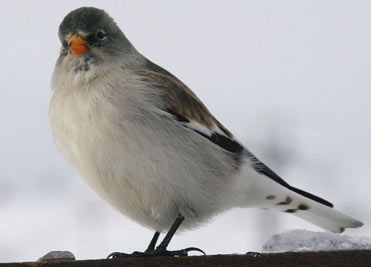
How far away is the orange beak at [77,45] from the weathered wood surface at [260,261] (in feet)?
4.73

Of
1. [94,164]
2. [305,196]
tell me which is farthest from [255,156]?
[94,164]

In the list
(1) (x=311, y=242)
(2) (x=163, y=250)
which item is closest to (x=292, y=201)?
(2) (x=163, y=250)

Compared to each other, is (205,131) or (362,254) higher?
(205,131)

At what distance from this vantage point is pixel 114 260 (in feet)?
7.36

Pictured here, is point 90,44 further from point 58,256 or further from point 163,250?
point 58,256

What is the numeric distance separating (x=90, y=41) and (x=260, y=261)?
1736 millimetres

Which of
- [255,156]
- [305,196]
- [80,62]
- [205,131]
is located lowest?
[305,196]

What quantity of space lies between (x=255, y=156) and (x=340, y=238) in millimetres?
1217

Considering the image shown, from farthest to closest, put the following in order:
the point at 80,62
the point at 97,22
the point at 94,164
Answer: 1. the point at 97,22
2. the point at 80,62
3. the point at 94,164

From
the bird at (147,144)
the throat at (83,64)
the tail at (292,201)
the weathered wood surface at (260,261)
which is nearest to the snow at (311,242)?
the weathered wood surface at (260,261)

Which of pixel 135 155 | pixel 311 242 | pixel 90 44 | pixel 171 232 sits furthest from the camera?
pixel 90 44

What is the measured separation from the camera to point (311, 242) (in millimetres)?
2574

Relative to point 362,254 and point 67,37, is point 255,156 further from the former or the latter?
point 362,254

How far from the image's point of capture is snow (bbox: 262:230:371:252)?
8.31 feet
